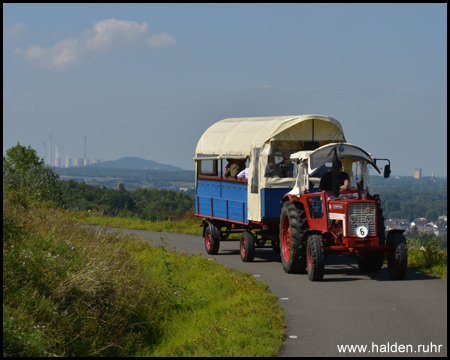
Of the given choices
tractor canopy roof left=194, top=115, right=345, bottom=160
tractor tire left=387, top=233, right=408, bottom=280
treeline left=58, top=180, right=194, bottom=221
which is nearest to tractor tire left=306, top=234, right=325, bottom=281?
tractor tire left=387, top=233, right=408, bottom=280

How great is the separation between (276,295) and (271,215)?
411 cm

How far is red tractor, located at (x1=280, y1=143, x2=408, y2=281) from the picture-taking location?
14.9 m

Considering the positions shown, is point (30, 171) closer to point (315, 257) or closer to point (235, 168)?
point (235, 168)

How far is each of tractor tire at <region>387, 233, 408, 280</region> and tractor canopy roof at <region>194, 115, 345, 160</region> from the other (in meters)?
3.91

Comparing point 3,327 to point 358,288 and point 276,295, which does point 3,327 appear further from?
point 358,288

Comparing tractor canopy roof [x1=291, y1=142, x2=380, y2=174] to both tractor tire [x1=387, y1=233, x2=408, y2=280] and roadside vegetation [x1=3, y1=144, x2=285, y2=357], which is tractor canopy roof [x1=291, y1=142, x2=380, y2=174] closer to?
tractor tire [x1=387, y1=233, x2=408, y2=280]

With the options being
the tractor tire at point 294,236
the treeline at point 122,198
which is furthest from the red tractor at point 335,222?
the treeline at point 122,198

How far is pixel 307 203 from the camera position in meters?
15.8

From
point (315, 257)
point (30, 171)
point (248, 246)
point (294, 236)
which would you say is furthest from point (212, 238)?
point (30, 171)

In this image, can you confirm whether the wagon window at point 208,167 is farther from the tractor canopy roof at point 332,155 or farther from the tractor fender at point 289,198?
the tractor canopy roof at point 332,155

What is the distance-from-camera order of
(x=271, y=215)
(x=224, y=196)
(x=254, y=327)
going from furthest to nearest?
(x=224, y=196) → (x=271, y=215) → (x=254, y=327)

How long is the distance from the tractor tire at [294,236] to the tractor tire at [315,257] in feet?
1.29

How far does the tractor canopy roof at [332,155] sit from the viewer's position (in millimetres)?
15867

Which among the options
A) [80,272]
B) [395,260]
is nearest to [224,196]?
[395,260]
